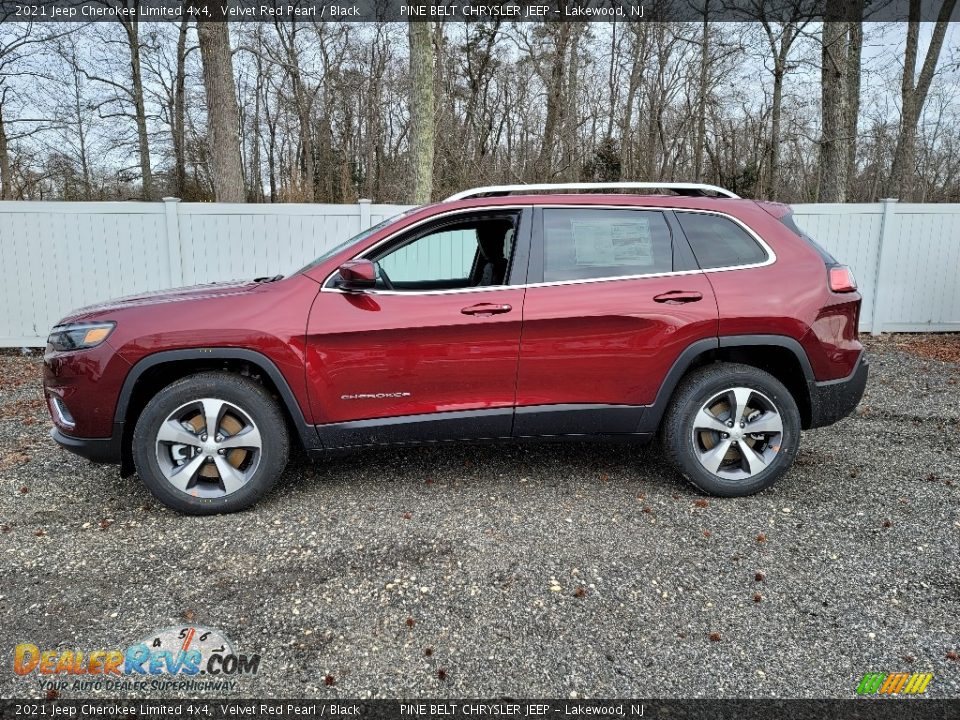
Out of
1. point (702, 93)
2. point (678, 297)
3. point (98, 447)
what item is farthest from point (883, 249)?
point (702, 93)

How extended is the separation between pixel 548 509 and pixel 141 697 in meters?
2.15

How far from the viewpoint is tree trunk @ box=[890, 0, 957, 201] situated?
54.7 ft

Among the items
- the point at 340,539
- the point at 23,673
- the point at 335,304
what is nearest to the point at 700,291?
the point at 335,304

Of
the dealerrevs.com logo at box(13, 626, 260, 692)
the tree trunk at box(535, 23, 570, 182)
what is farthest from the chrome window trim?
the tree trunk at box(535, 23, 570, 182)

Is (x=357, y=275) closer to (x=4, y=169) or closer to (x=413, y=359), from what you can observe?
(x=413, y=359)

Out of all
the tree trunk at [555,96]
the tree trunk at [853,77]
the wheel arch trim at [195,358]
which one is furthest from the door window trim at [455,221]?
the tree trunk at [555,96]

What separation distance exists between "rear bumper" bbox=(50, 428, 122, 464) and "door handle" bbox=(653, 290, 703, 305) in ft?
10.1

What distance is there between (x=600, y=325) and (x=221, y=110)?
28.9ft

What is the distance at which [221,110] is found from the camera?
9969 mm

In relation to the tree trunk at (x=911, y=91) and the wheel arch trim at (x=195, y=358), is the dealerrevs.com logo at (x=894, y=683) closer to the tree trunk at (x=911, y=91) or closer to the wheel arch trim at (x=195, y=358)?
the wheel arch trim at (x=195, y=358)

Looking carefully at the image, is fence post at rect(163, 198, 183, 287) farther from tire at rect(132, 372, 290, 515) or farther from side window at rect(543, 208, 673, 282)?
side window at rect(543, 208, 673, 282)

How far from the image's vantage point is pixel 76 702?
2.12m

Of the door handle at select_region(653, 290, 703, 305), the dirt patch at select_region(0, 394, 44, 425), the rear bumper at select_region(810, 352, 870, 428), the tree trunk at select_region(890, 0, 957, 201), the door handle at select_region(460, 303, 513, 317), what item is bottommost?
the dirt patch at select_region(0, 394, 44, 425)

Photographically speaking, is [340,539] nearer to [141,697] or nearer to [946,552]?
[141,697]
